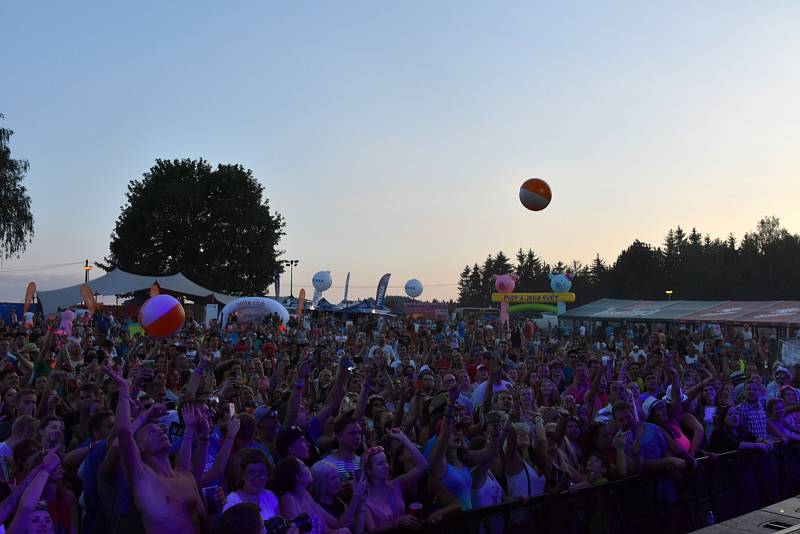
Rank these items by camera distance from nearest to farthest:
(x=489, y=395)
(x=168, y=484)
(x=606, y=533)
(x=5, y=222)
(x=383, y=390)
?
(x=168, y=484), (x=606, y=533), (x=489, y=395), (x=383, y=390), (x=5, y=222)

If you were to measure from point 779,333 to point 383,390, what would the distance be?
23368 millimetres

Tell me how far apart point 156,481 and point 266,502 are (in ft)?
1.86

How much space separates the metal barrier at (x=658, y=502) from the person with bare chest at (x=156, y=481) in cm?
147

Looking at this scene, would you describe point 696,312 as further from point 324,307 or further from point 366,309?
point 324,307

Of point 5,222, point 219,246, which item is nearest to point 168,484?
point 5,222

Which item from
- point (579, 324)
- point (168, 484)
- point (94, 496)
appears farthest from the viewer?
point (579, 324)

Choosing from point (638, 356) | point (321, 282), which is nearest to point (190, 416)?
point (638, 356)

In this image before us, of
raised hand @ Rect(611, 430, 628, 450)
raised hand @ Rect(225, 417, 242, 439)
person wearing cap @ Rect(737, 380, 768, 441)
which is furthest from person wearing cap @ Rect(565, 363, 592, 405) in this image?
raised hand @ Rect(225, 417, 242, 439)

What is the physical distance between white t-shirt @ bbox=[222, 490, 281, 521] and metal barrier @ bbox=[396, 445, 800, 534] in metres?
1.03

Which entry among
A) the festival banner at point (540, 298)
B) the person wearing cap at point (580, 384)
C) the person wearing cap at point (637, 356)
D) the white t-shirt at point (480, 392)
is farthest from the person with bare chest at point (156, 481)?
the festival banner at point (540, 298)

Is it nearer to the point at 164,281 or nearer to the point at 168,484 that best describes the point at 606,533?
the point at 168,484

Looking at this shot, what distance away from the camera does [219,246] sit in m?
48.3

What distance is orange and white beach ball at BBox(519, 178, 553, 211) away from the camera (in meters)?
13.1

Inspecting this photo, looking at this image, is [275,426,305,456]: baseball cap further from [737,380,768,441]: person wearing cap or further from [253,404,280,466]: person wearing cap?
[737,380,768,441]: person wearing cap
